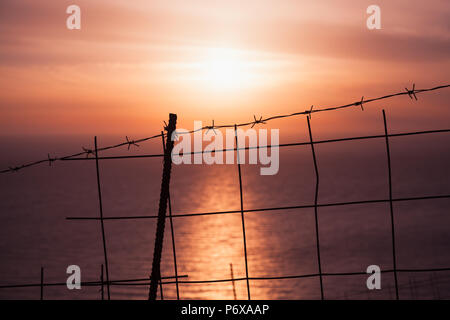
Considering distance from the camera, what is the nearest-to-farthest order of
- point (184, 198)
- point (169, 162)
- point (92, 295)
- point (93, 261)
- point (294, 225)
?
point (169, 162)
point (92, 295)
point (93, 261)
point (294, 225)
point (184, 198)

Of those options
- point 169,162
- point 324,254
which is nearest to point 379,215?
Result: point 324,254

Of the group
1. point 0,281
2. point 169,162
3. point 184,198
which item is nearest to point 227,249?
point 0,281

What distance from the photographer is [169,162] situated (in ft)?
14.6

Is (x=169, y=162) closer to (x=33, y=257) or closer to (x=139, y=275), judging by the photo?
(x=139, y=275)

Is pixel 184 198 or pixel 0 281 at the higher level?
pixel 184 198

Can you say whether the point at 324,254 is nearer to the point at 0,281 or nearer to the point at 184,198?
the point at 0,281

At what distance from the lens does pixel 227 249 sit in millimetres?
99750

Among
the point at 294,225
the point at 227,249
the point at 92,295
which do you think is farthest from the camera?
the point at 294,225
